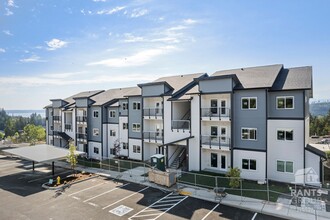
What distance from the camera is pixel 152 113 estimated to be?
29547 millimetres

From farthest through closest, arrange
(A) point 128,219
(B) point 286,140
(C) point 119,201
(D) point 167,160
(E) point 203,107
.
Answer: (D) point 167,160 → (E) point 203,107 → (B) point 286,140 → (C) point 119,201 → (A) point 128,219

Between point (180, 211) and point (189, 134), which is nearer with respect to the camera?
point (180, 211)

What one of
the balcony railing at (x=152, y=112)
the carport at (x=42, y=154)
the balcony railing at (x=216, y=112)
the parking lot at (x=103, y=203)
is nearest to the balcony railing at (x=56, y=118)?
the carport at (x=42, y=154)

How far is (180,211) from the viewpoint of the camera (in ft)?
51.7

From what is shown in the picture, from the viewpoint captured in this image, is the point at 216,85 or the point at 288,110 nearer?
the point at 288,110

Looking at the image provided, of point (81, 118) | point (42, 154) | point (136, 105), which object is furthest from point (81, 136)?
point (136, 105)

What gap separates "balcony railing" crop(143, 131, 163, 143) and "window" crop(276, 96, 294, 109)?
46.0 ft

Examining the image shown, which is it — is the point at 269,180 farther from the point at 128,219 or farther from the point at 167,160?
the point at 128,219

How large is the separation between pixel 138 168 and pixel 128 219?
41.5 ft

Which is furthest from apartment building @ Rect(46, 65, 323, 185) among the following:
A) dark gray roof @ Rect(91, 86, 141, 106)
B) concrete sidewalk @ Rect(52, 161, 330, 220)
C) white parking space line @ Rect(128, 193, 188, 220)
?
white parking space line @ Rect(128, 193, 188, 220)

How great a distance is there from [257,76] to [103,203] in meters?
19.4

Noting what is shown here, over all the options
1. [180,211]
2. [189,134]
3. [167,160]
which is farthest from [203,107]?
[180,211]

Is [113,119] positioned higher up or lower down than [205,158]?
higher up

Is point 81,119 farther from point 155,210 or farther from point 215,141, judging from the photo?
point 155,210
